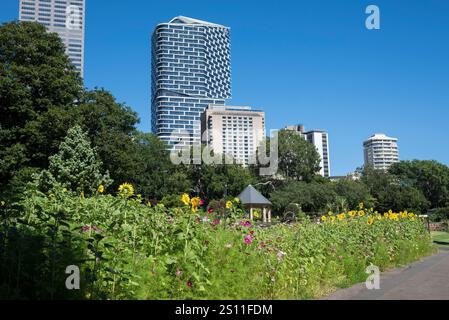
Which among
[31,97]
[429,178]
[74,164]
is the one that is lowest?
[74,164]

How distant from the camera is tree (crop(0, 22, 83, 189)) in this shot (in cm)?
2225

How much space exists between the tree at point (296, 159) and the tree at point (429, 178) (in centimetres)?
2014

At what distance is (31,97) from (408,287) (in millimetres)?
23087

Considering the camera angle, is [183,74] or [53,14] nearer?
[53,14]

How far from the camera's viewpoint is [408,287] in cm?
604

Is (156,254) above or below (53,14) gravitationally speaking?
below

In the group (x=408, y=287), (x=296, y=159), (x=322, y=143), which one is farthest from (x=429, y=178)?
(x=322, y=143)

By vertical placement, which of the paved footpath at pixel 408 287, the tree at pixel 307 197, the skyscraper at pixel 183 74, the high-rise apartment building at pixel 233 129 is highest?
the skyscraper at pixel 183 74

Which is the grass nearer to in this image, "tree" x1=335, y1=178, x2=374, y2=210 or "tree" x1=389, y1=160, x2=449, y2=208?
"tree" x1=335, y1=178, x2=374, y2=210

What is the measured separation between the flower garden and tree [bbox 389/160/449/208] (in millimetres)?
72310

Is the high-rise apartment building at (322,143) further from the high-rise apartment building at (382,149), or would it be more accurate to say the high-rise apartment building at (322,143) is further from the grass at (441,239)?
the grass at (441,239)

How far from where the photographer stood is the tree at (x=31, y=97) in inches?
876

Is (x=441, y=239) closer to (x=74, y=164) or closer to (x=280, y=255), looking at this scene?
(x=280, y=255)

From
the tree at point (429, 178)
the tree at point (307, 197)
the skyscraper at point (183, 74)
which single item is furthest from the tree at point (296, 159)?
the skyscraper at point (183, 74)
